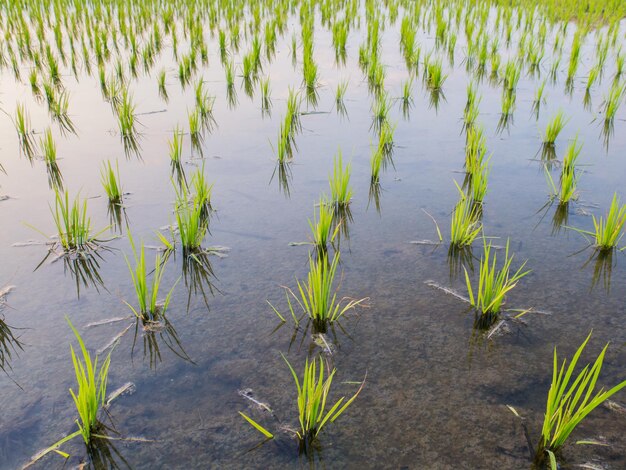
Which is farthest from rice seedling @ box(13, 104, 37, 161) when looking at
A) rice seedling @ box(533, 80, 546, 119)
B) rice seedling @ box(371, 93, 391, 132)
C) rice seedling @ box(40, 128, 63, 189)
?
rice seedling @ box(533, 80, 546, 119)

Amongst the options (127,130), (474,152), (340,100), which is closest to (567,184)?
(474,152)

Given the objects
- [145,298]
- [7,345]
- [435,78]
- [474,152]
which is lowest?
[7,345]

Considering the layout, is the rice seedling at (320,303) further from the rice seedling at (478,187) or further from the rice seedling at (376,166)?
the rice seedling at (376,166)

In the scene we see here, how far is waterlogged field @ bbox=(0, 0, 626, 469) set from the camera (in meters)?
1.38

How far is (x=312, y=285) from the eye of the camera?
1.78 meters

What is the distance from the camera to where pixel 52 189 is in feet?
9.63

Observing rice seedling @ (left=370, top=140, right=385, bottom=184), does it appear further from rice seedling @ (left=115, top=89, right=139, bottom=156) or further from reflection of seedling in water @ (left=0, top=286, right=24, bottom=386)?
reflection of seedling in water @ (left=0, top=286, right=24, bottom=386)

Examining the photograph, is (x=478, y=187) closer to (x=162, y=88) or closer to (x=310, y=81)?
(x=310, y=81)

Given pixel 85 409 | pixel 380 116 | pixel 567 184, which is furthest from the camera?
pixel 380 116

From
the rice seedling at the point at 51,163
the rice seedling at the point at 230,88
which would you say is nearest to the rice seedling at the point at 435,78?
the rice seedling at the point at 230,88

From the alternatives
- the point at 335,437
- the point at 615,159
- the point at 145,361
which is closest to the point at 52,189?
the point at 145,361

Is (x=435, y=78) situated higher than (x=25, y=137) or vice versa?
(x=435, y=78)

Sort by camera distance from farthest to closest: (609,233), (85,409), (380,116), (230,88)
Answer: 1. (230,88)
2. (380,116)
3. (609,233)
4. (85,409)

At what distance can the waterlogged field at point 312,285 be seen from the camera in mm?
1383
